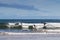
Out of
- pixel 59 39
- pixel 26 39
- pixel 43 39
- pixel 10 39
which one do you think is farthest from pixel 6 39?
pixel 59 39

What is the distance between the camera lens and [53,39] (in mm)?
12406

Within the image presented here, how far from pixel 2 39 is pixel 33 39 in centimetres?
177

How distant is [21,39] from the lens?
41.1ft

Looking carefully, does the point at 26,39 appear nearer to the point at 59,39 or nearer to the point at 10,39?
the point at 10,39

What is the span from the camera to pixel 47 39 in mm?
12344

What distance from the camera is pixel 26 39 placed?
12469 millimetres

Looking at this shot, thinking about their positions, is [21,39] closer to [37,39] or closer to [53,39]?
[37,39]

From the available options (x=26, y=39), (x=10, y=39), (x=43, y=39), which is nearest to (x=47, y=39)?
(x=43, y=39)

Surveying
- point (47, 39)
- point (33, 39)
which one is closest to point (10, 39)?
point (33, 39)

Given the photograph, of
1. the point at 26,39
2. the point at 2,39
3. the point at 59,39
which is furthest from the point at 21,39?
the point at 59,39

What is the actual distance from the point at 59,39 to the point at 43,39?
0.91m

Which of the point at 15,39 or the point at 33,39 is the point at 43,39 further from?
the point at 15,39

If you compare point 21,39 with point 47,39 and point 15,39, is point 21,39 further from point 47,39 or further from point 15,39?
point 47,39

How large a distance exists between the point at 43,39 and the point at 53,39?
0.58 metres
